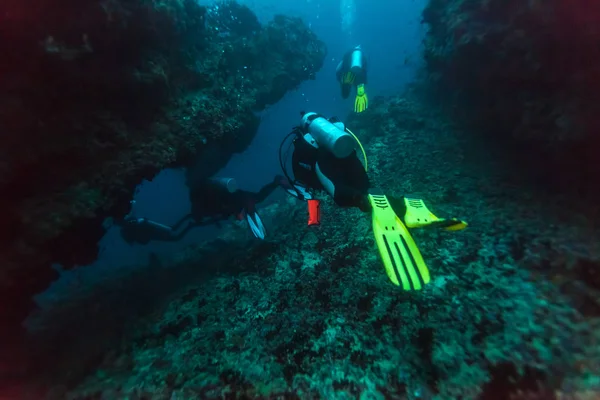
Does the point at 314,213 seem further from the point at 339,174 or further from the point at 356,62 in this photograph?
the point at 356,62

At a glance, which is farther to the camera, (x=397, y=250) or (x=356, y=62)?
(x=356, y=62)

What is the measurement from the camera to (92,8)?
157 inches

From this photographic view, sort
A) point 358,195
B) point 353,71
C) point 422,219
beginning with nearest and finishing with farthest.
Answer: point 422,219, point 358,195, point 353,71

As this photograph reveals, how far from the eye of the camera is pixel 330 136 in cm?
390

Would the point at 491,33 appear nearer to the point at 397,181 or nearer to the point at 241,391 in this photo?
the point at 397,181

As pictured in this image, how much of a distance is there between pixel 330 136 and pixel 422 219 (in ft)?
5.15

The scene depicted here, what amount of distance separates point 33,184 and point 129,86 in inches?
78.2

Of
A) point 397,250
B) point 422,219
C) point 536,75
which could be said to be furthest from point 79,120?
point 536,75

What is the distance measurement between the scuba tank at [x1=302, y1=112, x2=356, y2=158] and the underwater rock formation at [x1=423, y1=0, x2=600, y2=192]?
10.2 feet

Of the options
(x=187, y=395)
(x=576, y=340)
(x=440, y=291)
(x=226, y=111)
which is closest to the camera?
(x=576, y=340)

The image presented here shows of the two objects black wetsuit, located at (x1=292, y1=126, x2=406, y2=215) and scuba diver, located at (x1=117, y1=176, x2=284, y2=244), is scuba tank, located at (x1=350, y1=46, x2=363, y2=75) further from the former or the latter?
black wetsuit, located at (x1=292, y1=126, x2=406, y2=215)

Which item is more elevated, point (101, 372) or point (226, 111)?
point (226, 111)

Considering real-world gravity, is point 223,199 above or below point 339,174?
below

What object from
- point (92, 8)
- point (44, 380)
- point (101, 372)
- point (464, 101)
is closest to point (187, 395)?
point (101, 372)
